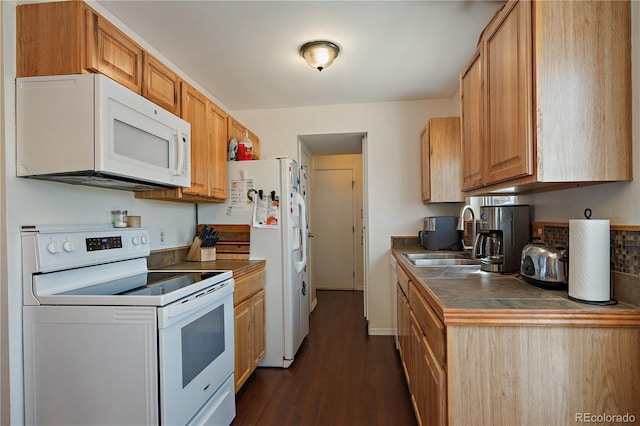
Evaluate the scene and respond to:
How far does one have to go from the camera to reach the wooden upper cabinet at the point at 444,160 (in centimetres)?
291

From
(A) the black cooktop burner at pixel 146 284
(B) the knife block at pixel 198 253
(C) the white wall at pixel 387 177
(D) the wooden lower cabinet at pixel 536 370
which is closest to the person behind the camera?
(D) the wooden lower cabinet at pixel 536 370

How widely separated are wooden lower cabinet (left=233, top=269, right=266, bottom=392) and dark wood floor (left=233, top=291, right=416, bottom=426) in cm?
19

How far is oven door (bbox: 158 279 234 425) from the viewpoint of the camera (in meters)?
1.37

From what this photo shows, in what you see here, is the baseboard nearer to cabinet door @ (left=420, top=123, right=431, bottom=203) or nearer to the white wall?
the white wall

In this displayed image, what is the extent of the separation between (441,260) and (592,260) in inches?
49.4

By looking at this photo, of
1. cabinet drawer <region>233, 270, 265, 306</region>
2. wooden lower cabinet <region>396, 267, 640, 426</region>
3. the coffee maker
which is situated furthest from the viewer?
cabinet drawer <region>233, 270, 265, 306</region>

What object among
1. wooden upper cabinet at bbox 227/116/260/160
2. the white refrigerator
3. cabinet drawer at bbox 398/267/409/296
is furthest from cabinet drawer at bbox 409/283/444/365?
wooden upper cabinet at bbox 227/116/260/160

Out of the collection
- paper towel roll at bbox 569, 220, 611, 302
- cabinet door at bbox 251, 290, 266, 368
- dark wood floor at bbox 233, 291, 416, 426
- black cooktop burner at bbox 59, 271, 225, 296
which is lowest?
dark wood floor at bbox 233, 291, 416, 426

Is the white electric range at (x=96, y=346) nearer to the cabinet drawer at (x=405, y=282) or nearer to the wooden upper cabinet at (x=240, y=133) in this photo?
the cabinet drawer at (x=405, y=282)

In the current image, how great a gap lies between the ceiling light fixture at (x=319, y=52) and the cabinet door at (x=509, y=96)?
105cm

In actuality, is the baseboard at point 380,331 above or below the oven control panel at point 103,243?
below

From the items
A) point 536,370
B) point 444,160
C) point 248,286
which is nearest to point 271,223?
point 248,286

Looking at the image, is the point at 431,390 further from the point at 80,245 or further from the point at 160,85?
the point at 160,85

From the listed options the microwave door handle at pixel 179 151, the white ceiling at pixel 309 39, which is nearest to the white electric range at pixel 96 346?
the microwave door handle at pixel 179 151
